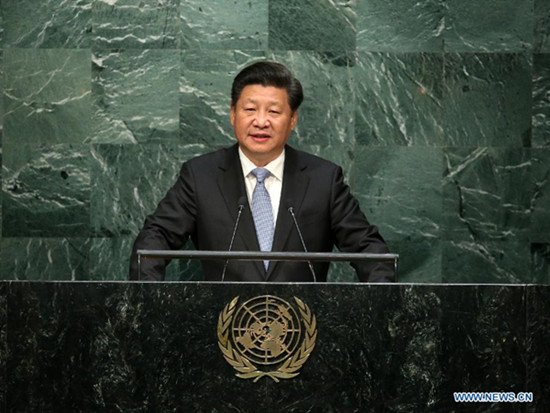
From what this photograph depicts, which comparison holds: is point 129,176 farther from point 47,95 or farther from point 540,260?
point 540,260

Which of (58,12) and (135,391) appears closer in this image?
(135,391)

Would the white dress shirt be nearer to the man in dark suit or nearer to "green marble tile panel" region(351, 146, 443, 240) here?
the man in dark suit

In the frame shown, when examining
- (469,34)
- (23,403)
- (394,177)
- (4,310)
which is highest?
(469,34)

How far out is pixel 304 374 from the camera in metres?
2.66

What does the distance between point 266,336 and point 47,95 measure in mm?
2780

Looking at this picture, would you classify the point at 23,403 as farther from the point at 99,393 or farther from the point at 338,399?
the point at 338,399

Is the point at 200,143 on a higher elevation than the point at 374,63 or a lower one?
lower

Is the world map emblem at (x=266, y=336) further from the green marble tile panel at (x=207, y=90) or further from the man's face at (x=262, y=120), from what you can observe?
the green marble tile panel at (x=207, y=90)

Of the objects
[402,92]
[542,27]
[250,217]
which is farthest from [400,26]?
[250,217]

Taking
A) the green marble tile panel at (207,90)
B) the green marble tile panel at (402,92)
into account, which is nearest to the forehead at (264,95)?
the green marble tile panel at (207,90)

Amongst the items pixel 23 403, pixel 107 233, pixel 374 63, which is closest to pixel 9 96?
pixel 107 233

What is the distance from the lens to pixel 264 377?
8.71 feet

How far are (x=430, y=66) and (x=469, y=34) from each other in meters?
0.26

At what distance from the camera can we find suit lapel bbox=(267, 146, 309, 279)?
395 centimetres
